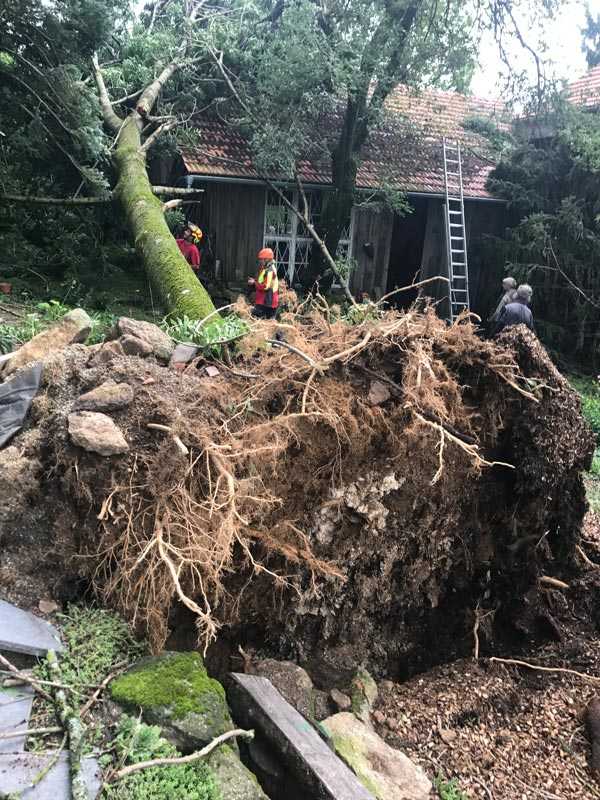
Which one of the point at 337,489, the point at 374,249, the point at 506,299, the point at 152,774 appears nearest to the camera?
the point at 152,774

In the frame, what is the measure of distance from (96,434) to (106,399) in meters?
0.27

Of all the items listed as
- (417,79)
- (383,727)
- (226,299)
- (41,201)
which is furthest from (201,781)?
(417,79)

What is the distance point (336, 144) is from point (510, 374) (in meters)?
8.79

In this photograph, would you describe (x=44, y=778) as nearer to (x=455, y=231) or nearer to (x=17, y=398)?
(x=17, y=398)

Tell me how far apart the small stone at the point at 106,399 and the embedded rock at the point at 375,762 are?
244 cm

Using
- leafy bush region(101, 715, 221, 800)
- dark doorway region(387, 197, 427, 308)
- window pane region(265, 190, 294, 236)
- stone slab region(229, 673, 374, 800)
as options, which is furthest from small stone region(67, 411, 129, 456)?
dark doorway region(387, 197, 427, 308)

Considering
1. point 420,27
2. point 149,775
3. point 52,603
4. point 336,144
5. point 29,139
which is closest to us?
point 149,775

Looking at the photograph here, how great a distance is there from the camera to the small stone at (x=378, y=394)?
4.37 m

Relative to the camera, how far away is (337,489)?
14.3ft

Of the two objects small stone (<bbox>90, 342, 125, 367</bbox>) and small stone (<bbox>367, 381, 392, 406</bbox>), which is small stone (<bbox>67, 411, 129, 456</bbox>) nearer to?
small stone (<bbox>90, 342, 125, 367</bbox>)

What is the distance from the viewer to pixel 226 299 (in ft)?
39.4

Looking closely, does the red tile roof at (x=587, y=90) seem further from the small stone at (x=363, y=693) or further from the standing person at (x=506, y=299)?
the small stone at (x=363, y=693)

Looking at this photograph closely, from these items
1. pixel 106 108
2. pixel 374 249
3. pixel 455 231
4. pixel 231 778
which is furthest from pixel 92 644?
pixel 455 231

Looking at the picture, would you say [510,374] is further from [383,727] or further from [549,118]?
[549,118]
